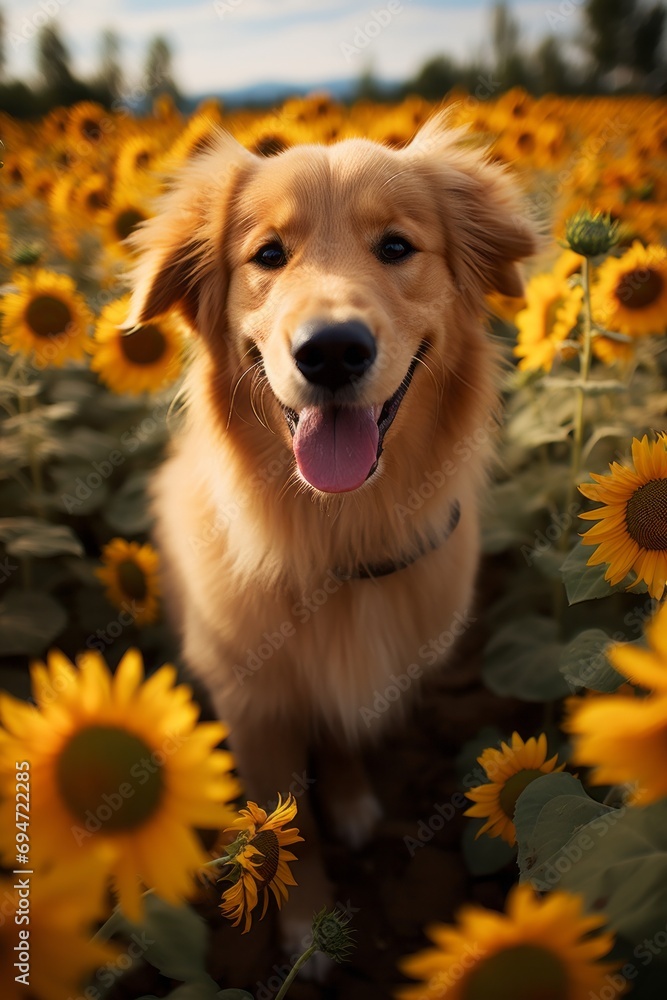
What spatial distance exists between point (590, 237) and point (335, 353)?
894 millimetres

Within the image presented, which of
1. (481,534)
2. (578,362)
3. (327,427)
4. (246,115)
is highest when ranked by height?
(246,115)

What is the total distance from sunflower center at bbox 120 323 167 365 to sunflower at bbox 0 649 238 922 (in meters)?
Answer: 2.12

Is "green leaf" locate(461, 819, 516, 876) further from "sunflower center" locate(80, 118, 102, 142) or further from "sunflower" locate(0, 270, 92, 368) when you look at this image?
→ "sunflower center" locate(80, 118, 102, 142)

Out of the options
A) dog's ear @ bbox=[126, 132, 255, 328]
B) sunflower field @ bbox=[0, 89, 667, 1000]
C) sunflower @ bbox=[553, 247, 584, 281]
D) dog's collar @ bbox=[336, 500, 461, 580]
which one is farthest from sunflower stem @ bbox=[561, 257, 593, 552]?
dog's ear @ bbox=[126, 132, 255, 328]

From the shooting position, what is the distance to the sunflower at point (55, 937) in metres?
0.70

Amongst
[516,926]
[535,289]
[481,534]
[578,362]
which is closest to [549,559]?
[481,534]

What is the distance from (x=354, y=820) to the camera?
2.61 metres

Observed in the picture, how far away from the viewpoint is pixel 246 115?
627cm

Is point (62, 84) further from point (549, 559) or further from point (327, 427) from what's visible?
point (549, 559)

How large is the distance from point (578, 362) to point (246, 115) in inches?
177

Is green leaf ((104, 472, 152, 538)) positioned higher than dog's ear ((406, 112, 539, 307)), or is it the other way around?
dog's ear ((406, 112, 539, 307))

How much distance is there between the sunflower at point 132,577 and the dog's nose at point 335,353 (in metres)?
1.31

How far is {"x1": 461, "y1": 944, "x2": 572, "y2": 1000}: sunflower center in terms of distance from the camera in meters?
0.73

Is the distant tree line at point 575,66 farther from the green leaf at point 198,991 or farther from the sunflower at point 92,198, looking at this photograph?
the green leaf at point 198,991
